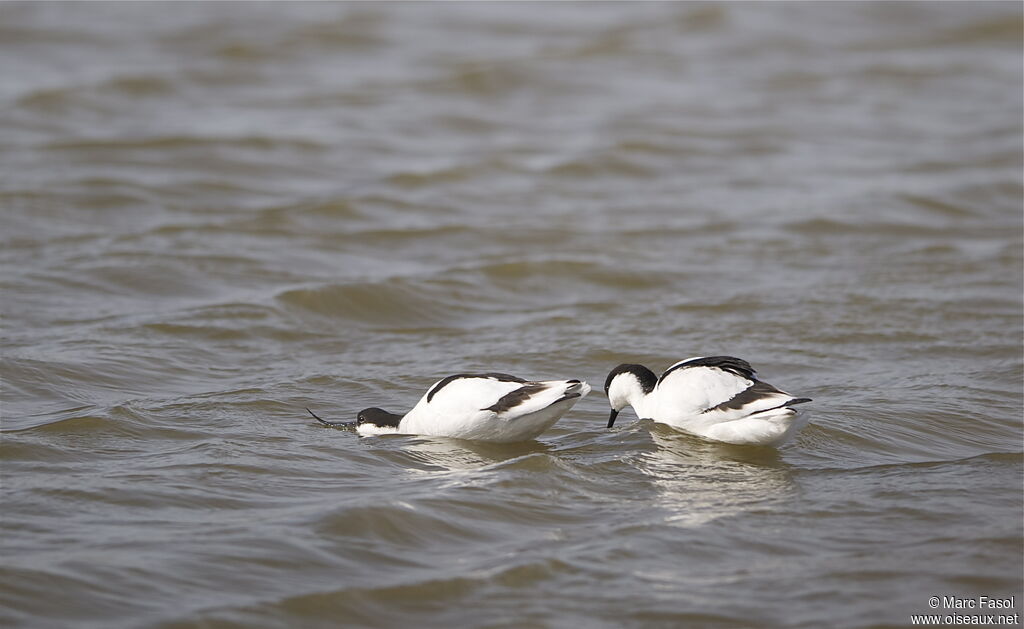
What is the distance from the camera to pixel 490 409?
5926mm

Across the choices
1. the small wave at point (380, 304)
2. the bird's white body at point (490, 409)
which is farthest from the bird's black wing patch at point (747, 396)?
the small wave at point (380, 304)

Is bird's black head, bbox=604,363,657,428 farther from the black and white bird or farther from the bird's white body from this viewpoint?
the bird's white body

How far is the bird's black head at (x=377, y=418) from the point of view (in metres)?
6.19

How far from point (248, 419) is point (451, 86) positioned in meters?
11.1

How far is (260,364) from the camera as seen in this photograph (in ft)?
24.9

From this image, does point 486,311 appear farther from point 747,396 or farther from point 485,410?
point 747,396

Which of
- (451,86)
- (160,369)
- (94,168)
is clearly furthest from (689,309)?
(451,86)

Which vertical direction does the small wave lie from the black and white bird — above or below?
above

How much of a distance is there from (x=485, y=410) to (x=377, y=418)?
0.62m

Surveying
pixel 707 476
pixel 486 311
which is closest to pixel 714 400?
pixel 707 476

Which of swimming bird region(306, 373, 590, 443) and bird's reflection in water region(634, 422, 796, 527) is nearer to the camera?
bird's reflection in water region(634, 422, 796, 527)

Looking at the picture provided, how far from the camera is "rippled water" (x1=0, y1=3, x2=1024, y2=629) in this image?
4.62 m

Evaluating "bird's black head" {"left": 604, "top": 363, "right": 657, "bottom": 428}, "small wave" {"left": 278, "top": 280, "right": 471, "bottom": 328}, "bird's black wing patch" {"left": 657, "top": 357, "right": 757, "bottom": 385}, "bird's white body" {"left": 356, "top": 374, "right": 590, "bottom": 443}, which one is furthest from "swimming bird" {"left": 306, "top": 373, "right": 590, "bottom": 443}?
"small wave" {"left": 278, "top": 280, "right": 471, "bottom": 328}

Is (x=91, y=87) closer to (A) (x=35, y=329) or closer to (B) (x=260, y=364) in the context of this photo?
(A) (x=35, y=329)
